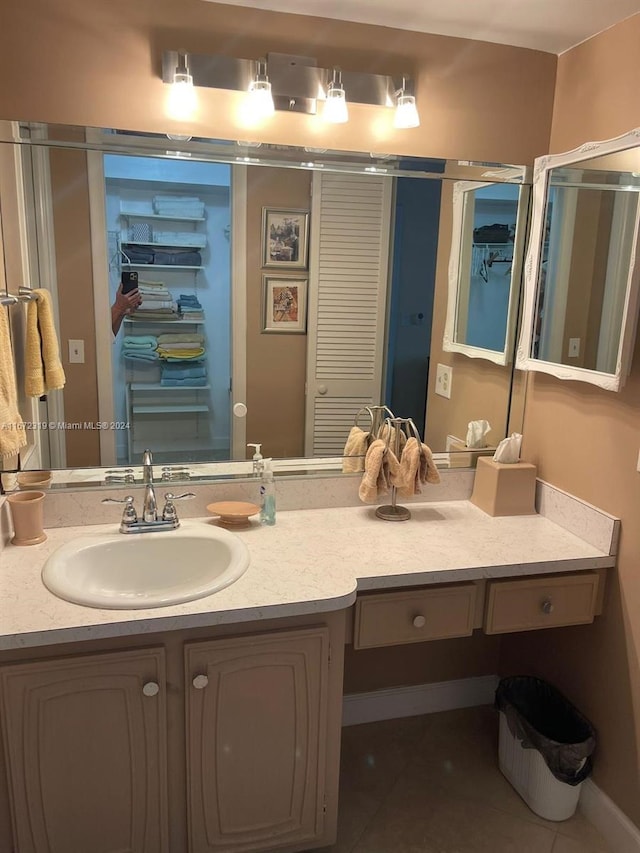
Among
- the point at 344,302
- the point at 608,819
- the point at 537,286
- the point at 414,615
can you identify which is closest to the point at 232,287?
the point at 344,302

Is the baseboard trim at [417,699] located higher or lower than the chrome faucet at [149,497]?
lower

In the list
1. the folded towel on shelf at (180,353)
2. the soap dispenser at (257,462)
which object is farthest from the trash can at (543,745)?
the folded towel on shelf at (180,353)

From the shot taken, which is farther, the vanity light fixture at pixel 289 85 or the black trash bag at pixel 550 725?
the black trash bag at pixel 550 725

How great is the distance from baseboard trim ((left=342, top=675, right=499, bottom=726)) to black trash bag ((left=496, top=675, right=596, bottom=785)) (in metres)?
0.30

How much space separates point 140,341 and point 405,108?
1017 millimetres

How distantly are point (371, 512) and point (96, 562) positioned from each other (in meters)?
0.84

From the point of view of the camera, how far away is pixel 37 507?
1.71 metres

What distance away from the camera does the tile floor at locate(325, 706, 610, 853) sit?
6.01 ft

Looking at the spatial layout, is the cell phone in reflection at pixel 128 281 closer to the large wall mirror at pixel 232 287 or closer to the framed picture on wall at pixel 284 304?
the large wall mirror at pixel 232 287

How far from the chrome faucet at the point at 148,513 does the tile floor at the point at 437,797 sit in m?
1.01

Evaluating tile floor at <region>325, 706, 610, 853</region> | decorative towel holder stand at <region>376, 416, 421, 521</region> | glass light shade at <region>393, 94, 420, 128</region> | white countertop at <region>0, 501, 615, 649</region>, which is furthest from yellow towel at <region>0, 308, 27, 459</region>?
tile floor at <region>325, 706, 610, 853</region>

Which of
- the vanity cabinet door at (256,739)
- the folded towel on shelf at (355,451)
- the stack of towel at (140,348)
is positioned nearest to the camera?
the vanity cabinet door at (256,739)

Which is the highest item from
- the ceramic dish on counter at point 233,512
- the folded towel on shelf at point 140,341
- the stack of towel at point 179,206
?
the stack of towel at point 179,206

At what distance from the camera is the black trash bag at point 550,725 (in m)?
1.83
